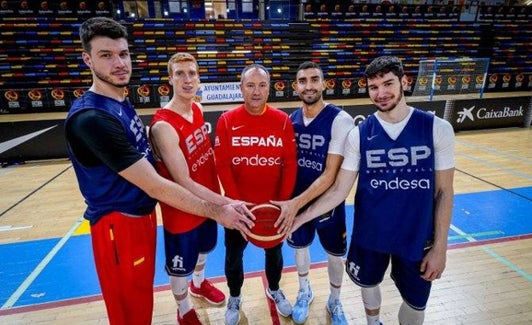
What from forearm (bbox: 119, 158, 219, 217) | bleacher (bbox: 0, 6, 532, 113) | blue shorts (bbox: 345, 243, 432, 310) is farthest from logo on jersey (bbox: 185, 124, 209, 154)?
bleacher (bbox: 0, 6, 532, 113)

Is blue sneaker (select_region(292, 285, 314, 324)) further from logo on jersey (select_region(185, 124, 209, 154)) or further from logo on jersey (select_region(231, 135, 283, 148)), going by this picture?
logo on jersey (select_region(185, 124, 209, 154))

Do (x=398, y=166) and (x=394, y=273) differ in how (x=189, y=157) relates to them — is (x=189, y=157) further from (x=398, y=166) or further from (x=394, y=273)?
(x=394, y=273)

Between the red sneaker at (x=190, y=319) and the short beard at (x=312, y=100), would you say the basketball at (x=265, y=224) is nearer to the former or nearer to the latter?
the short beard at (x=312, y=100)

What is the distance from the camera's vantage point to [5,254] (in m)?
3.84

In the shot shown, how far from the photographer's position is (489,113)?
938 cm

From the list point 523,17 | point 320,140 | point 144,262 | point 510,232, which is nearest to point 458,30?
point 523,17

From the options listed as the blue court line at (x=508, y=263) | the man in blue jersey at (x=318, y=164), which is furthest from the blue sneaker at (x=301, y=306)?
the blue court line at (x=508, y=263)

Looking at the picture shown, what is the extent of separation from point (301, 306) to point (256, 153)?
59.3 inches

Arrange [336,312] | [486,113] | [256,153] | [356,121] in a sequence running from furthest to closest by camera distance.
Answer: [486,113] < [356,121] < [336,312] < [256,153]

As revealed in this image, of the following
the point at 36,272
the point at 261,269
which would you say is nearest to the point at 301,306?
the point at 261,269

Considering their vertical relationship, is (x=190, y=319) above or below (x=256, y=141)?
below

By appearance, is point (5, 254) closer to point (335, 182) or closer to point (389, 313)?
point (335, 182)

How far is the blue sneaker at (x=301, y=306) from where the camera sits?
272 cm

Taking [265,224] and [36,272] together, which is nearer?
[265,224]
